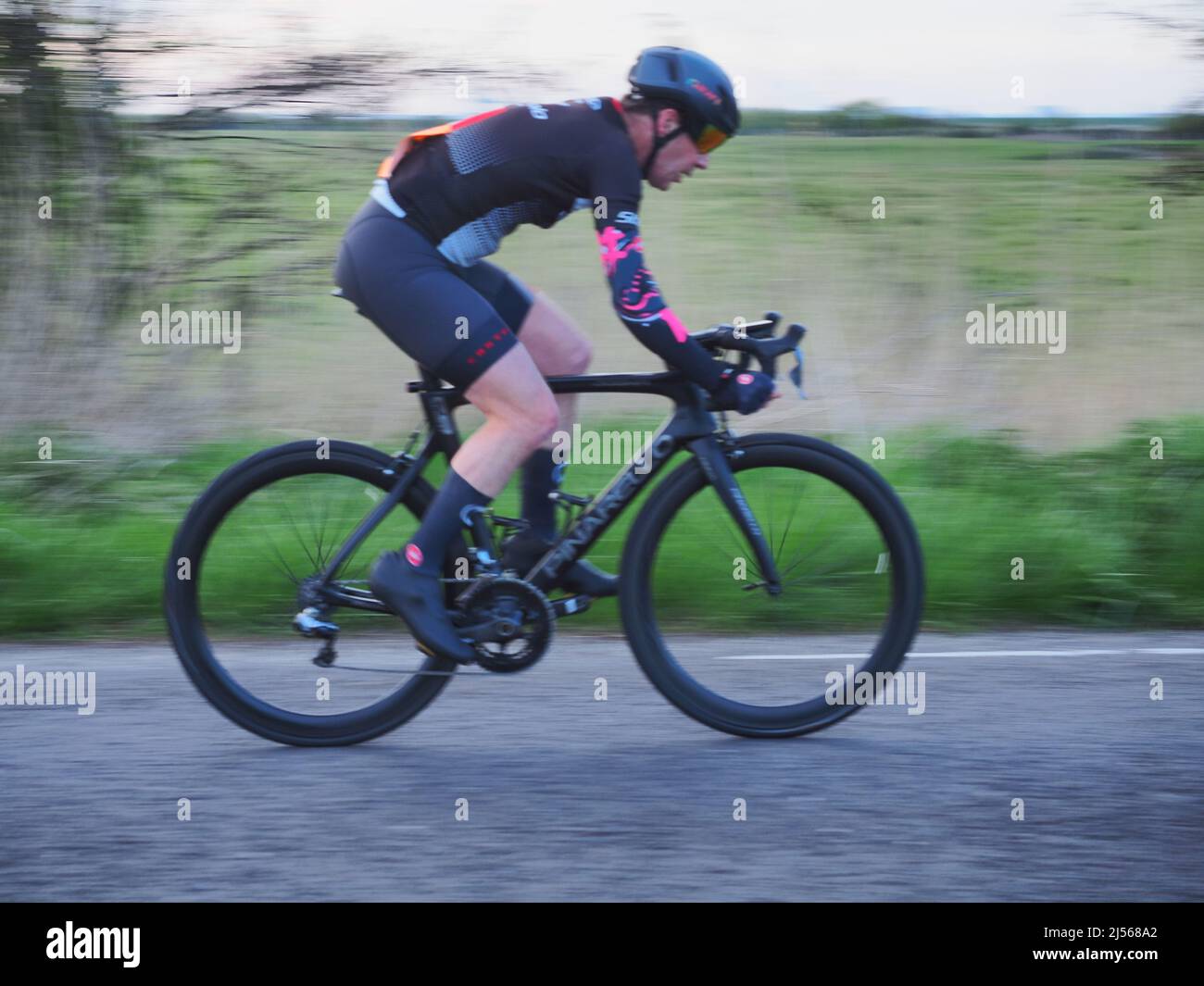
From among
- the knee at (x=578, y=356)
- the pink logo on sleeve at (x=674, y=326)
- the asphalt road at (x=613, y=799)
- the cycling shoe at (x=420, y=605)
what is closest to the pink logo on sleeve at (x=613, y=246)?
the pink logo on sleeve at (x=674, y=326)

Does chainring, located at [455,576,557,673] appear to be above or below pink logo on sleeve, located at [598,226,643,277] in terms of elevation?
below

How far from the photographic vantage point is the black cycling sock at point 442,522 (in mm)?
4246

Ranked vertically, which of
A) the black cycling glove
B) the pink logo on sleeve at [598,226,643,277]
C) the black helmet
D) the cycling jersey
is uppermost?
the black helmet

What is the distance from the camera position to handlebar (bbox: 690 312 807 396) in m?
4.24

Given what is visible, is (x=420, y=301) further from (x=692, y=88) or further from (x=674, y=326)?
(x=692, y=88)

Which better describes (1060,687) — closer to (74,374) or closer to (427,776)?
(427,776)

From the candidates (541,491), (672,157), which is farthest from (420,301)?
(672,157)

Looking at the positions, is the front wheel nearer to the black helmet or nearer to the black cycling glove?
the black cycling glove

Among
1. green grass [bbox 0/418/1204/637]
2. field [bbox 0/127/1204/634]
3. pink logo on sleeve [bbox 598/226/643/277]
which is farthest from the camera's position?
field [bbox 0/127/1204/634]

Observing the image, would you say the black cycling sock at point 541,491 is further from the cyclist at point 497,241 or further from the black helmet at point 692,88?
the black helmet at point 692,88

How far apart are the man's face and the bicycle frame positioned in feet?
1.82

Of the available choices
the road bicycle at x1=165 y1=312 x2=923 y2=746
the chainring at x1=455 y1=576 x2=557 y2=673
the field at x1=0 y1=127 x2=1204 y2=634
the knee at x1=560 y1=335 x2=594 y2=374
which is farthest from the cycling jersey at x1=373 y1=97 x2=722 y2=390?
the field at x1=0 y1=127 x2=1204 y2=634

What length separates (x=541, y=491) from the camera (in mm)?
4477

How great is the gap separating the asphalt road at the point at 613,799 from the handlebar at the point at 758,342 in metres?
1.11
